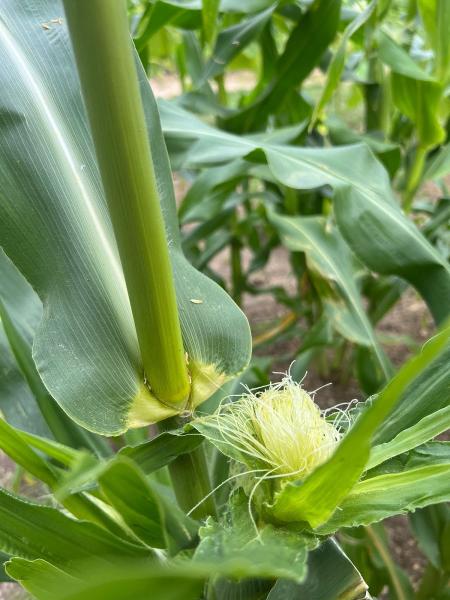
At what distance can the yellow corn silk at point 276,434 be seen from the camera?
1.15 ft

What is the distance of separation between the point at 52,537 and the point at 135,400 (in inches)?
3.7

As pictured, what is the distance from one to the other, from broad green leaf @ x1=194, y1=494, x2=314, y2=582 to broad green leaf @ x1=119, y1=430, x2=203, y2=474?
0.18 feet

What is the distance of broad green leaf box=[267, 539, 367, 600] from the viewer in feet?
1.20

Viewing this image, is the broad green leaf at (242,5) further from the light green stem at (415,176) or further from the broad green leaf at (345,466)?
the broad green leaf at (345,466)

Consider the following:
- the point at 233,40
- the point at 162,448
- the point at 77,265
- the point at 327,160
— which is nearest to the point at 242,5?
the point at 233,40

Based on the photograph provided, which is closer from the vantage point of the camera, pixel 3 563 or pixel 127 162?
pixel 127 162

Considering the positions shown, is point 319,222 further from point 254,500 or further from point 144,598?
point 144,598

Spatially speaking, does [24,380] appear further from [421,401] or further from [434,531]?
[434,531]

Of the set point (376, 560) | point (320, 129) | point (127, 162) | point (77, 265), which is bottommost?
point (376, 560)

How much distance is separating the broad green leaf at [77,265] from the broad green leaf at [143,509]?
0.06m

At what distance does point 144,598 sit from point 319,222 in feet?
2.41

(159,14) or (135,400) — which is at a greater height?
(159,14)

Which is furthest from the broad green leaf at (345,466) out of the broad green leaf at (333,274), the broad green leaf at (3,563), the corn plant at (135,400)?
the broad green leaf at (333,274)

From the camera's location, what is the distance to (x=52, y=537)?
1.18 ft
